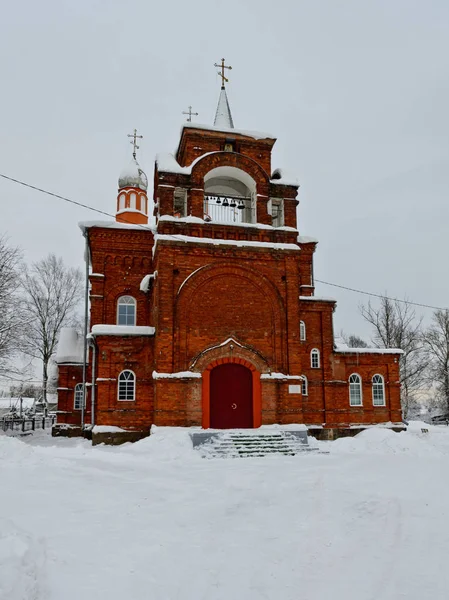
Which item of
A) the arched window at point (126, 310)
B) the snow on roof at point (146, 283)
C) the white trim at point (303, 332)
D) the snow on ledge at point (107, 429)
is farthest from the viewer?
the arched window at point (126, 310)

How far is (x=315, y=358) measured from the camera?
22.8 meters

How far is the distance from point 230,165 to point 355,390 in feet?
37.1

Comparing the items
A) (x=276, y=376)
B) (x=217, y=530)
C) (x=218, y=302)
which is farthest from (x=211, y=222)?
(x=217, y=530)

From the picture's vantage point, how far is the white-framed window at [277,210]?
20.4 metres

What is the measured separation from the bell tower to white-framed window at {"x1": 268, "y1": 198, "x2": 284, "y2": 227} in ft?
27.6

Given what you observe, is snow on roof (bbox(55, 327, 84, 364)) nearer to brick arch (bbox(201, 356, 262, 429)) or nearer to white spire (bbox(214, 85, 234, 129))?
brick arch (bbox(201, 356, 262, 429))

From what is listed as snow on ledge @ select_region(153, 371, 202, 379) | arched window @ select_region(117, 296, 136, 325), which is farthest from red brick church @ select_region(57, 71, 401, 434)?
arched window @ select_region(117, 296, 136, 325)

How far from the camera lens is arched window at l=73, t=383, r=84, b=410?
24.5 meters

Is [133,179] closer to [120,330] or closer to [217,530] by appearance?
[120,330]

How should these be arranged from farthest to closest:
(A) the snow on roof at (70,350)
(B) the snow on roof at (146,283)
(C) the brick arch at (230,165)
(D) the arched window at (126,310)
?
(A) the snow on roof at (70,350) < (D) the arched window at (126,310) < (B) the snow on roof at (146,283) < (C) the brick arch at (230,165)

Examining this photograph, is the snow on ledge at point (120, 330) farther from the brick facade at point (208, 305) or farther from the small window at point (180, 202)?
the small window at point (180, 202)

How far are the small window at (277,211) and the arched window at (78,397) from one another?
38.9 ft

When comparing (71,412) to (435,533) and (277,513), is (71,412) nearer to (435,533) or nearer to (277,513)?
(277,513)

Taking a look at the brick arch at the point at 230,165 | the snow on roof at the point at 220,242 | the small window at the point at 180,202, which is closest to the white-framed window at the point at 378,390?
the snow on roof at the point at 220,242
